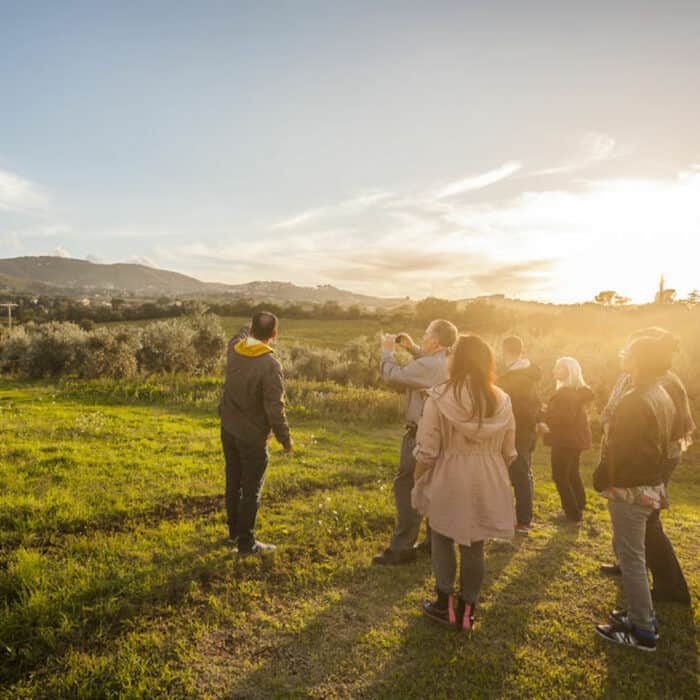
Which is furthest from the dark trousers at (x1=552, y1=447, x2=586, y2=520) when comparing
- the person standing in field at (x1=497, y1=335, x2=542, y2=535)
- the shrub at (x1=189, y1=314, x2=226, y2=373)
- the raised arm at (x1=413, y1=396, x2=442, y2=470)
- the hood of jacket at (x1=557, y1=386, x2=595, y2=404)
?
the shrub at (x1=189, y1=314, x2=226, y2=373)

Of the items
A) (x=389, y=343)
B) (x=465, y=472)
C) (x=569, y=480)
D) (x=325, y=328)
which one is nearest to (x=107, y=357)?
(x=389, y=343)

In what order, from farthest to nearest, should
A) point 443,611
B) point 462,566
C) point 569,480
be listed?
point 569,480 → point 443,611 → point 462,566

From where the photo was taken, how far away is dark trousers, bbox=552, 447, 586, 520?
6.88 metres

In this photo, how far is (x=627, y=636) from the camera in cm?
411

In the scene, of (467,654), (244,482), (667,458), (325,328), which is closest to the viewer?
(467,654)

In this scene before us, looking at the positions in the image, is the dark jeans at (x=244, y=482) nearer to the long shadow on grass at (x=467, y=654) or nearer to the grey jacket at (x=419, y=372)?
the grey jacket at (x=419, y=372)

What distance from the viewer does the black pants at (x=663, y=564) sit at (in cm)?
468

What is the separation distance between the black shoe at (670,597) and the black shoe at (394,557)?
2.59 m

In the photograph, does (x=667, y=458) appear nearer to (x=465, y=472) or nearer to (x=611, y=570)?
(x=611, y=570)

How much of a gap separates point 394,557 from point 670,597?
2923 mm

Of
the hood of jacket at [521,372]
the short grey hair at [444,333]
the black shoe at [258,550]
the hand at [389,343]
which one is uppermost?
the short grey hair at [444,333]

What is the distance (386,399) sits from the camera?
16.5 m

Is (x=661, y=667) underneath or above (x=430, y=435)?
underneath

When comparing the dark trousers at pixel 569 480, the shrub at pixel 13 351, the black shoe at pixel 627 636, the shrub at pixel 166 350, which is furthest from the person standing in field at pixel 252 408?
the shrub at pixel 13 351
